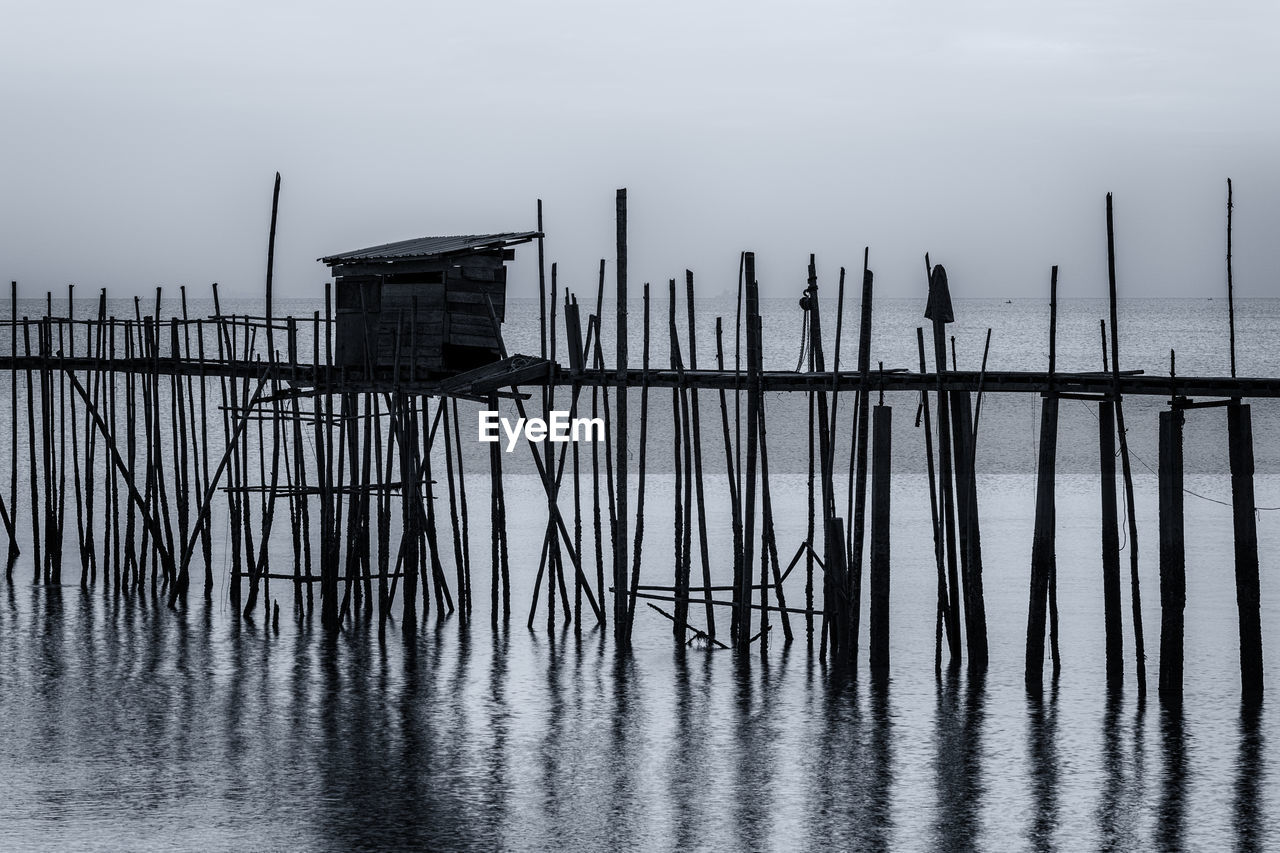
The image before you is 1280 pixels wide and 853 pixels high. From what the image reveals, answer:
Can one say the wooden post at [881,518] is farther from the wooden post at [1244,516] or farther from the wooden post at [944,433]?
the wooden post at [1244,516]

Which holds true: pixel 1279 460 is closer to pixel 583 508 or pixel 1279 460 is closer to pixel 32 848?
pixel 583 508

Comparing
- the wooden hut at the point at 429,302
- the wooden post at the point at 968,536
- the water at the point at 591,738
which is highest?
the wooden hut at the point at 429,302

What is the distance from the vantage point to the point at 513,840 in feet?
30.1

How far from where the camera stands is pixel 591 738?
11.6 meters

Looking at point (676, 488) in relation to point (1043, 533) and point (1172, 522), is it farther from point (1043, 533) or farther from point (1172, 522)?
point (1172, 522)

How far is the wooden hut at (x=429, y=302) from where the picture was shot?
51.5 feet

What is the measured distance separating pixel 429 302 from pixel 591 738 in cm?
579

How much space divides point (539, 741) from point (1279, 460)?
31994mm

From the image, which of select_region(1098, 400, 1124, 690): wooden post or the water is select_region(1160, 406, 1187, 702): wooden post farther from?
the water

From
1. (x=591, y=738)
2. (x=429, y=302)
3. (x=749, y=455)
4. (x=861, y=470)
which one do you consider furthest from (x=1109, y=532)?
(x=429, y=302)

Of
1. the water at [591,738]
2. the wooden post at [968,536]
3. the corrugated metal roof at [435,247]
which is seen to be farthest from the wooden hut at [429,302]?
the wooden post at [968,536]

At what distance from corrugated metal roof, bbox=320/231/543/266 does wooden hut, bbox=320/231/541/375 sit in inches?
0.4

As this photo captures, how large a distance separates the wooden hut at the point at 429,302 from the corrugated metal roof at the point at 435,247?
10 mm

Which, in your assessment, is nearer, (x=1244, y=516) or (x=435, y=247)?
(x=1244, y=516)
